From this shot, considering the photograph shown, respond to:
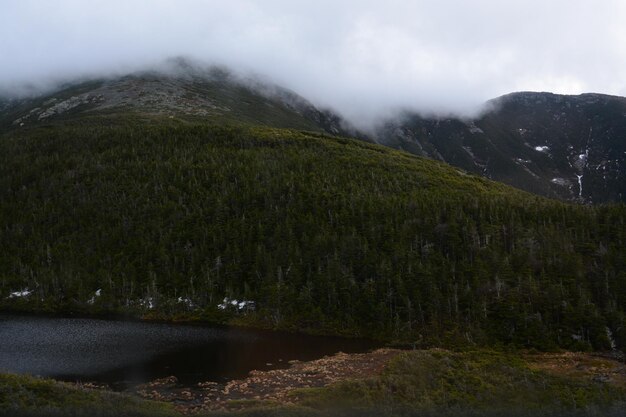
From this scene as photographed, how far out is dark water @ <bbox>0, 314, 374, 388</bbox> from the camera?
209 ft

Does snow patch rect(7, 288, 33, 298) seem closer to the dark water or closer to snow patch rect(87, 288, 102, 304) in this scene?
snow patch rect(87, 288, 102, 304)

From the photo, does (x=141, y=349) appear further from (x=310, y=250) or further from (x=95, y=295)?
(x=310, y=250)

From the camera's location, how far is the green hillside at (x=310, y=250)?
94500 mm

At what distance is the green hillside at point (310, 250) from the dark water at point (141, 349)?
1097 cm

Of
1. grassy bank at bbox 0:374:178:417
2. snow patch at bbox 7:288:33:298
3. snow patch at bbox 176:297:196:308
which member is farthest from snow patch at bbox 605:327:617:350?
snow patch at bbox 7:288:33:298

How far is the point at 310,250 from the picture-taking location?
12356 centimetres

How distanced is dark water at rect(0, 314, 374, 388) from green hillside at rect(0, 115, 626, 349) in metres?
11.0

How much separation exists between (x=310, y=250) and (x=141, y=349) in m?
54.6

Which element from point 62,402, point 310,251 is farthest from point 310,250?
point 62,402

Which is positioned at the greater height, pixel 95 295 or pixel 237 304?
pixel 95 295

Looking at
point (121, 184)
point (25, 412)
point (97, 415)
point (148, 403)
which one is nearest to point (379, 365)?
point (148, 403)

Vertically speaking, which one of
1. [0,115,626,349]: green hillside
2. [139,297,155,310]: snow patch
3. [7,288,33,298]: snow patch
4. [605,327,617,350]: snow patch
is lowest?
[139,297,155,310]: snow patch

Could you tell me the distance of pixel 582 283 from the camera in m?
96.6

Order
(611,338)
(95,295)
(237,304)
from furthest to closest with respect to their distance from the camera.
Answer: (95,295) < (237,304) < (611,338)
